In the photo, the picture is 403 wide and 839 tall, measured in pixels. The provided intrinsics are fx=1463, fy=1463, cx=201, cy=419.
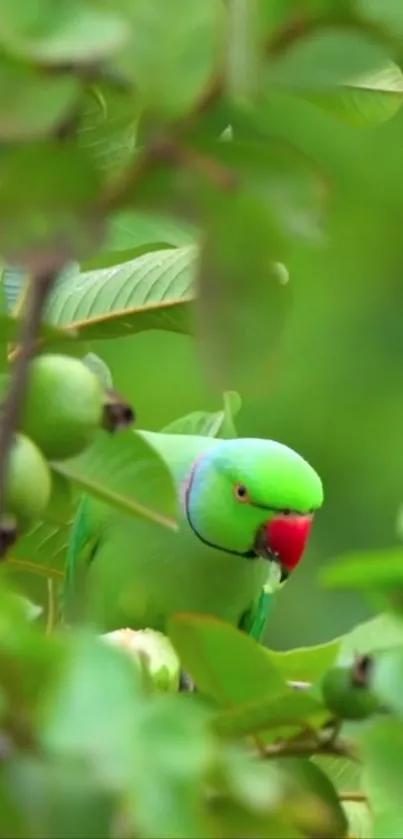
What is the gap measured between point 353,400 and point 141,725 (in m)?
4.23

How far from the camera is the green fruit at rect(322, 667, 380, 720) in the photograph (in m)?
0.41

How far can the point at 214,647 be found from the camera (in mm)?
397

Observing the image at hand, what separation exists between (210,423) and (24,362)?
0.64 metres

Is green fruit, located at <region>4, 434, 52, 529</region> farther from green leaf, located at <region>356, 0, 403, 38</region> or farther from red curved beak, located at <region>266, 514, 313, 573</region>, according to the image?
red curved beak, located at <region>266, 514, 313, 573</region>

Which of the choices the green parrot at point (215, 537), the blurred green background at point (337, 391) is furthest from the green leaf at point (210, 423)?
the blurred green background at point (337, 391)

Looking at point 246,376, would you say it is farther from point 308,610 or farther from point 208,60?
point 308,610

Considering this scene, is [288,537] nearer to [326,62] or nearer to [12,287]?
[12,287]

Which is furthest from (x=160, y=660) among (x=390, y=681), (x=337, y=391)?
(x=337, y=391)

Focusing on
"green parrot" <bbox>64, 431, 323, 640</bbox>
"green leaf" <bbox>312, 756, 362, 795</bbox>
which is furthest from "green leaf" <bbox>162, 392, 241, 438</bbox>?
"green leaf" <bbox>312, 756, 362, 795</bbox>

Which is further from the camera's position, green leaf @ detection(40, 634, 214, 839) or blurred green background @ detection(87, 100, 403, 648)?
blurred green background @ detection(87, 100, 403, 648)

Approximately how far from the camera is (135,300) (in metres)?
0.58

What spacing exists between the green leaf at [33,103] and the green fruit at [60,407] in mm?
90

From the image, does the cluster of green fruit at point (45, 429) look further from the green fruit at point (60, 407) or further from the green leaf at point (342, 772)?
the green leaf at point (342, 772)

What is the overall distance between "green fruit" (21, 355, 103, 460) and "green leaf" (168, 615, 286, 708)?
6 centimetres
